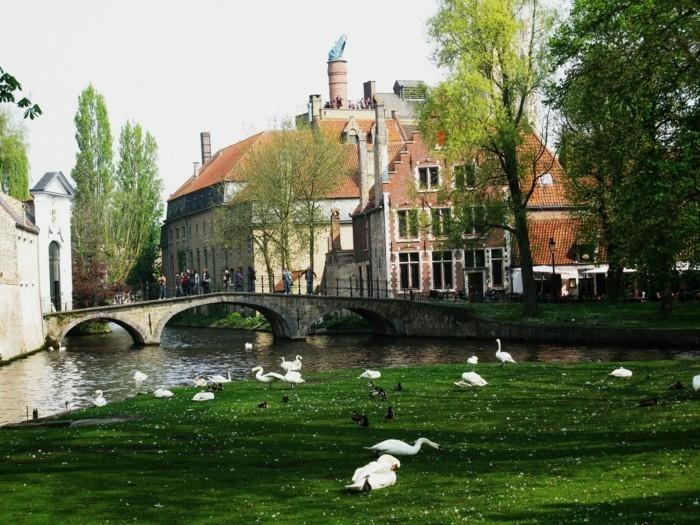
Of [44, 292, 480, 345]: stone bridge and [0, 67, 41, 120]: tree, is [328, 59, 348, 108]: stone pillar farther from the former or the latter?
[0, 67, 41, 120]: tree

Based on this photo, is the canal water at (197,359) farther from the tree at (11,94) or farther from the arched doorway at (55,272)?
the tree at (11,94)

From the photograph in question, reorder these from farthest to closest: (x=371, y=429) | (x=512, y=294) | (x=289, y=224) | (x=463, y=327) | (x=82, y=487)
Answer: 1. (x=289, y=224)
2. (x=512, y=294)
3. (x=463, y=327)
4. (x=371, y=429)
5. (x=82, y=487)

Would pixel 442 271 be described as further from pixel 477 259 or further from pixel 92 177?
pixel 92 177

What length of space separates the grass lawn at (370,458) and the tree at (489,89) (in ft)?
68.7

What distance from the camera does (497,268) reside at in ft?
186

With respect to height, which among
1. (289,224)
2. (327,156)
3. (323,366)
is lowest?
(323,366)

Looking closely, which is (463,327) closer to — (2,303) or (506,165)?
(506,165)

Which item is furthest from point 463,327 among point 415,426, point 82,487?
point 82,487

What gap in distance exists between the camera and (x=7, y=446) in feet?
55.0

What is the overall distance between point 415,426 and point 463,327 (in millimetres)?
31262

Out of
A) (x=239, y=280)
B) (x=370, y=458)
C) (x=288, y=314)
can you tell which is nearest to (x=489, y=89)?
(x=288, y=314)

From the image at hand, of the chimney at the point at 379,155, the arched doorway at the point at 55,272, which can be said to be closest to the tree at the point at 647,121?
the chimney at the point at 379,155

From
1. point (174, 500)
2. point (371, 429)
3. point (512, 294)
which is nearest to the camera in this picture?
point (174, 500)

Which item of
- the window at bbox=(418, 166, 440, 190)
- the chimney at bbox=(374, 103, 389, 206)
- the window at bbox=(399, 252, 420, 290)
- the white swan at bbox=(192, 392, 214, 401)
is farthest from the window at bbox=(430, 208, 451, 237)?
the white swan at bbox=(192, 392, 214, 401)
